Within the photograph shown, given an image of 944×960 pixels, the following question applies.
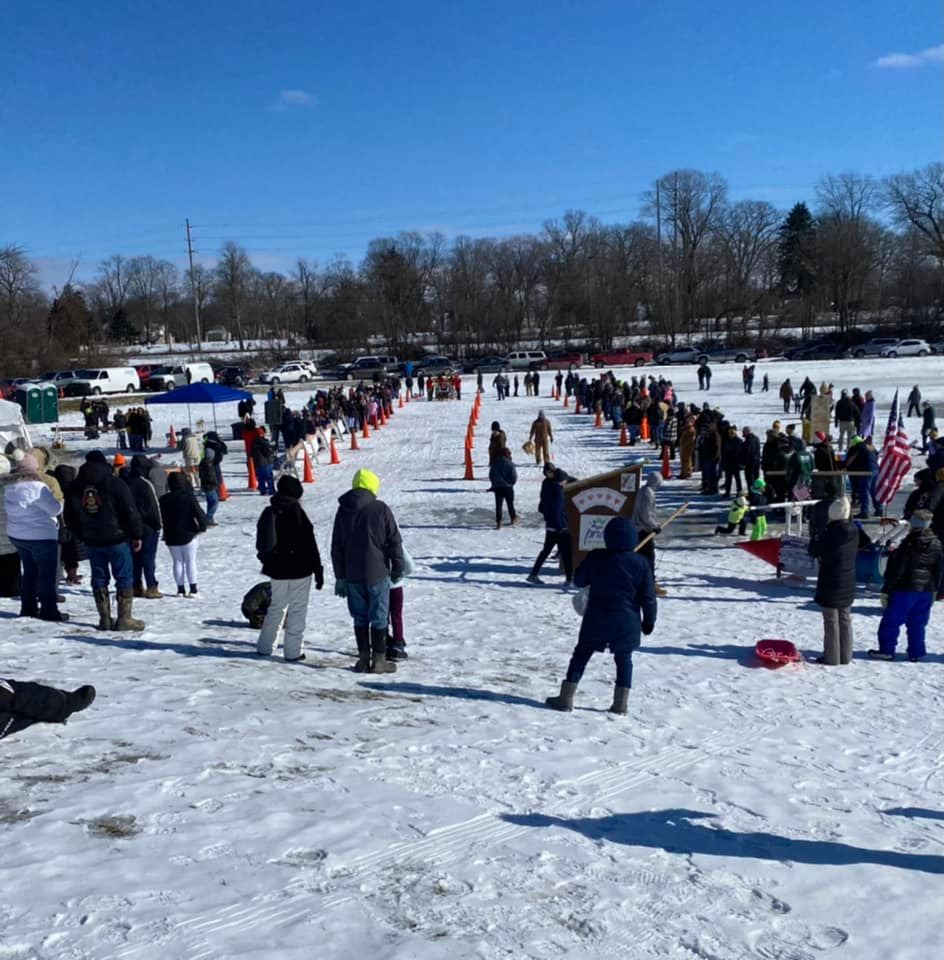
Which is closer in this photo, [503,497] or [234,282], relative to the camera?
[503,497]

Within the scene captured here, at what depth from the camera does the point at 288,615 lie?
785 centimetres

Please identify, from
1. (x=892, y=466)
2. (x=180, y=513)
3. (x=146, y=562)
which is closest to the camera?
(x=180, y=513)

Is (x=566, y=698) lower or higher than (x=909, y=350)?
lower

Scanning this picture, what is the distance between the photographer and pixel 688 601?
1130 centimetres

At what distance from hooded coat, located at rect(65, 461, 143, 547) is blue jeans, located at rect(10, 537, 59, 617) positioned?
61 cm

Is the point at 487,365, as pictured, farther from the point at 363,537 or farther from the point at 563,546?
the point at 363,537

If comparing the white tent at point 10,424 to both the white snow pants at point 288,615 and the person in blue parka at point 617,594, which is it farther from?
the person in blue parka at point 617,594

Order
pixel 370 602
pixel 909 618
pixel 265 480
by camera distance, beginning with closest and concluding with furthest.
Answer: pixel 370 602
pixel 909 618
pixel 265 480

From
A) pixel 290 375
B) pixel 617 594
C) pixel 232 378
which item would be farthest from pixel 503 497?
pixel 290 375

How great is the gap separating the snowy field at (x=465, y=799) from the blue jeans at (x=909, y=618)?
0.26 metres

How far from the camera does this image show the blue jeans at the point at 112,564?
839cm

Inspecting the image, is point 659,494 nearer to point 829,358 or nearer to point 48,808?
point 48,808

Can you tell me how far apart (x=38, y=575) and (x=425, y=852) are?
5.81 m

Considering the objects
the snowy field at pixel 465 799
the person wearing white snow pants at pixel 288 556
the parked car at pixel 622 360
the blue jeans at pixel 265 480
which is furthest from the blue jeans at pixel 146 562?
the parked car at pixel 622 360
